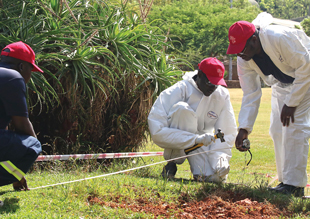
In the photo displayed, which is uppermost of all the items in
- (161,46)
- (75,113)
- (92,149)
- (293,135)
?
(161,46)

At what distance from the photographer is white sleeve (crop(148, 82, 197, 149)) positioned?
15.0 ft

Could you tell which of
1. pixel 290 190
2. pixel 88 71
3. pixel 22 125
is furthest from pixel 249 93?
pixel 22 125

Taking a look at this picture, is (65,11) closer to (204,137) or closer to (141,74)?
(141,74)

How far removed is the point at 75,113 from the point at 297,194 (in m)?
3.04

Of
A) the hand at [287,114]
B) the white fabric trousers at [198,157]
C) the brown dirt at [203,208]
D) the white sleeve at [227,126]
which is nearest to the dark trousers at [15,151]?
the brown dirt at [203,208]

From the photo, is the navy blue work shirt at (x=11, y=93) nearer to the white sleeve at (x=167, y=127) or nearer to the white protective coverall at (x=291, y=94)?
the white sleeve at (x=167, y=127)

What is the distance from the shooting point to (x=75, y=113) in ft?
17.8

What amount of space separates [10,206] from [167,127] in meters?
2.14

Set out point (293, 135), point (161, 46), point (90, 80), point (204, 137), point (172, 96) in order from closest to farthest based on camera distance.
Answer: point (293, 135), point (204, 137), point (172, 96), point (90, 80), point (161, 46)

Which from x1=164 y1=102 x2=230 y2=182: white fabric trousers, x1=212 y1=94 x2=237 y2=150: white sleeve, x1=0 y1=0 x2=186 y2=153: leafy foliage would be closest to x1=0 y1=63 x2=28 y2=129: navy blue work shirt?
x1=0 y1=0 x2=186 y2=153: leafy foliage

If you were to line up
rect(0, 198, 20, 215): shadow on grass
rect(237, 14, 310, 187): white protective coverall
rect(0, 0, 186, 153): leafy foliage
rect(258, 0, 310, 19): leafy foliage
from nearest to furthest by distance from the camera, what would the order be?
1. rect(0, 198, 20, 215): shadow on grass
2. rect(237, 14, 310, 187): white protective coverall
3. rect(0, 0, 186, 153): leafy foliage
4. rect(258, 0, 310, 19): leafy foliage

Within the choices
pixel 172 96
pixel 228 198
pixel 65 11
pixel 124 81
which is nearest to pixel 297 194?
pixel 228 198

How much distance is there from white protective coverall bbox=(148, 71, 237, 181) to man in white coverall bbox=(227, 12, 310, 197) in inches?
16.7

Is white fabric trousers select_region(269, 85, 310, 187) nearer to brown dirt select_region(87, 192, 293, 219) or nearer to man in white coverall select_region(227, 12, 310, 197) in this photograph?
man in white coverall select_region(227, 12, 310, 197)
